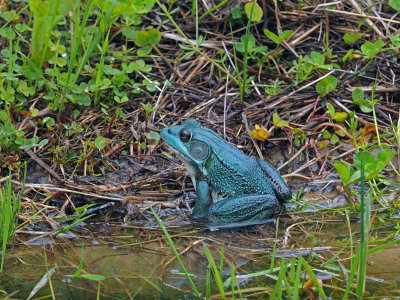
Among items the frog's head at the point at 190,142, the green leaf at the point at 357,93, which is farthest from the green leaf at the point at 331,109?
the frog's head at the point at 190,142

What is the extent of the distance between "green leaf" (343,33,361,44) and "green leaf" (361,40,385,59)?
5.3 inches

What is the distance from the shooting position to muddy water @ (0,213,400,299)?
3.16m

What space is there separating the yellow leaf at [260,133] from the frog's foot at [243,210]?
3.00 ft

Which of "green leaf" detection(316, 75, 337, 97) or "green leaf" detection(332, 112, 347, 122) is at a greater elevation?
"green leaf" detection(316, 75, 337, 97)

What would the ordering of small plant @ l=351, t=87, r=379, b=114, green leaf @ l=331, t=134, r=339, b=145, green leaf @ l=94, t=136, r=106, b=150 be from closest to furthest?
green leaf @ l=94, t=136, r=106, b=150
green leaf @ l=331, t=134, r=339, b=145
small plant @ l=351, t=87, r=379, b=114

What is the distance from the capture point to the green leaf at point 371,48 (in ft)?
17.7

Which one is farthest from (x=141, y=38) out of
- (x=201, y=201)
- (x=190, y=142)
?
(x=201, y=201)

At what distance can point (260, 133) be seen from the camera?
500 cm

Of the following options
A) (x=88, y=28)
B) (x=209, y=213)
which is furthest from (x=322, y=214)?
(x=88, y=28)

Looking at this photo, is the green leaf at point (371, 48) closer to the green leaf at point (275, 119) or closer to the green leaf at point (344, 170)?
the green leaf at point (275, 119)

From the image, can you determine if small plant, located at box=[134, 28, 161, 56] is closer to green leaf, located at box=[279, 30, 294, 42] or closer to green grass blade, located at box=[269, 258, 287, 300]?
green leaf, located at box=[279, 30, 294, 42]

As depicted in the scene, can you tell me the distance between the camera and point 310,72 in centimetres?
552

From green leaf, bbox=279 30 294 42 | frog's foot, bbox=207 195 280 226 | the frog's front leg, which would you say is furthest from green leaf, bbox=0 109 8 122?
green leaf, bbox=279 30 294 42

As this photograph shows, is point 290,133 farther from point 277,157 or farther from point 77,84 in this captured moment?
point 77,84
